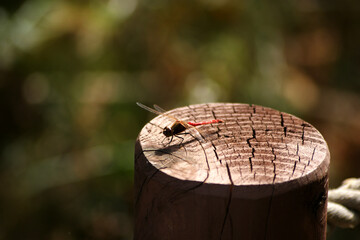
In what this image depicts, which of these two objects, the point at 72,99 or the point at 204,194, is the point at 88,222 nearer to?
the point at 72,99

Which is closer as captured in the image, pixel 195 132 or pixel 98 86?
pixel 195 132

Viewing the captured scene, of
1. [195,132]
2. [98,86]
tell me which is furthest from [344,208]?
[98,86]

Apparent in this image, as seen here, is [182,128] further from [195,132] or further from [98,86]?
[98,86]

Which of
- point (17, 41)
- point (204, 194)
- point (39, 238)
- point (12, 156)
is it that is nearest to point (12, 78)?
point (17, 41)

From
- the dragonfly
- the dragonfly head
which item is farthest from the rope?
the dragonfly head

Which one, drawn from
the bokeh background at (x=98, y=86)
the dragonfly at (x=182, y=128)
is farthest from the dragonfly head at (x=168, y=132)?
the bokeh background at (x=98, y=86)

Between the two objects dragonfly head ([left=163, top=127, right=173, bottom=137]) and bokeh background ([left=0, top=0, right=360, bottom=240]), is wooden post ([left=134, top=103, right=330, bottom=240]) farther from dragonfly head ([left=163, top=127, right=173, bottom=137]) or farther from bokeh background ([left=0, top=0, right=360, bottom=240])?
bokeh background ([left=0, top=0, right=360, bottom=240])
